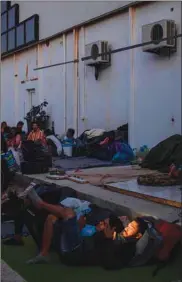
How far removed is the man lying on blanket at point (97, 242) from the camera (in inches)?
173

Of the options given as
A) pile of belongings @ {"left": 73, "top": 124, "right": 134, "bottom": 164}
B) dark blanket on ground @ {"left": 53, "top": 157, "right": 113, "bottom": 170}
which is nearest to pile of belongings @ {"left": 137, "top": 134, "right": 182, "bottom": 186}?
pile of belongings @ {"left": 73, "top": 124, "right": 134, "bottom": 164}

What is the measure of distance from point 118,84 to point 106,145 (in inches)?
76.6

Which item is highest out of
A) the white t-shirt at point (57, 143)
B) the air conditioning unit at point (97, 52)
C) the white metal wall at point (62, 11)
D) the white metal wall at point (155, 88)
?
the white metal wall at point (62, 11)

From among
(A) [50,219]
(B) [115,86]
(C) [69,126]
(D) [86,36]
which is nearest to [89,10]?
(D) [86,36]

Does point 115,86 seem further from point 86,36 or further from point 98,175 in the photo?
point 98,175

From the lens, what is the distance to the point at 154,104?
34.6 ft

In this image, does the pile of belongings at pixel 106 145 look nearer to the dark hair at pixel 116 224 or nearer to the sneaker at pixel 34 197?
the sneaker at pixel 34 197

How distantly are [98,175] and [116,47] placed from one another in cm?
500

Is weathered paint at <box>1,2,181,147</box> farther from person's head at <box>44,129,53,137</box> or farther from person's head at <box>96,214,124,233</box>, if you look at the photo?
person's head at <box>96,214,124,233</box>

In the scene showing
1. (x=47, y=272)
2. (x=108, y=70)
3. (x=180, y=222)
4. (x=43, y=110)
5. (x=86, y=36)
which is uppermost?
(x=86, y=36)

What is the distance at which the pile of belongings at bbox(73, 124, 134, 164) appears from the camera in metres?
10.4

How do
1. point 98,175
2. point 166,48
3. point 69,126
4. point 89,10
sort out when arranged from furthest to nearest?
point 69,126, point 89,10, point 166,48, point 98,175

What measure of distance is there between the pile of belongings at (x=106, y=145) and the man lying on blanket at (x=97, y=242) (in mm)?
5610

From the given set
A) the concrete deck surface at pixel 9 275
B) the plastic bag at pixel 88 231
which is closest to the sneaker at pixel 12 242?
the concrete deck surface at pixel 9 275
